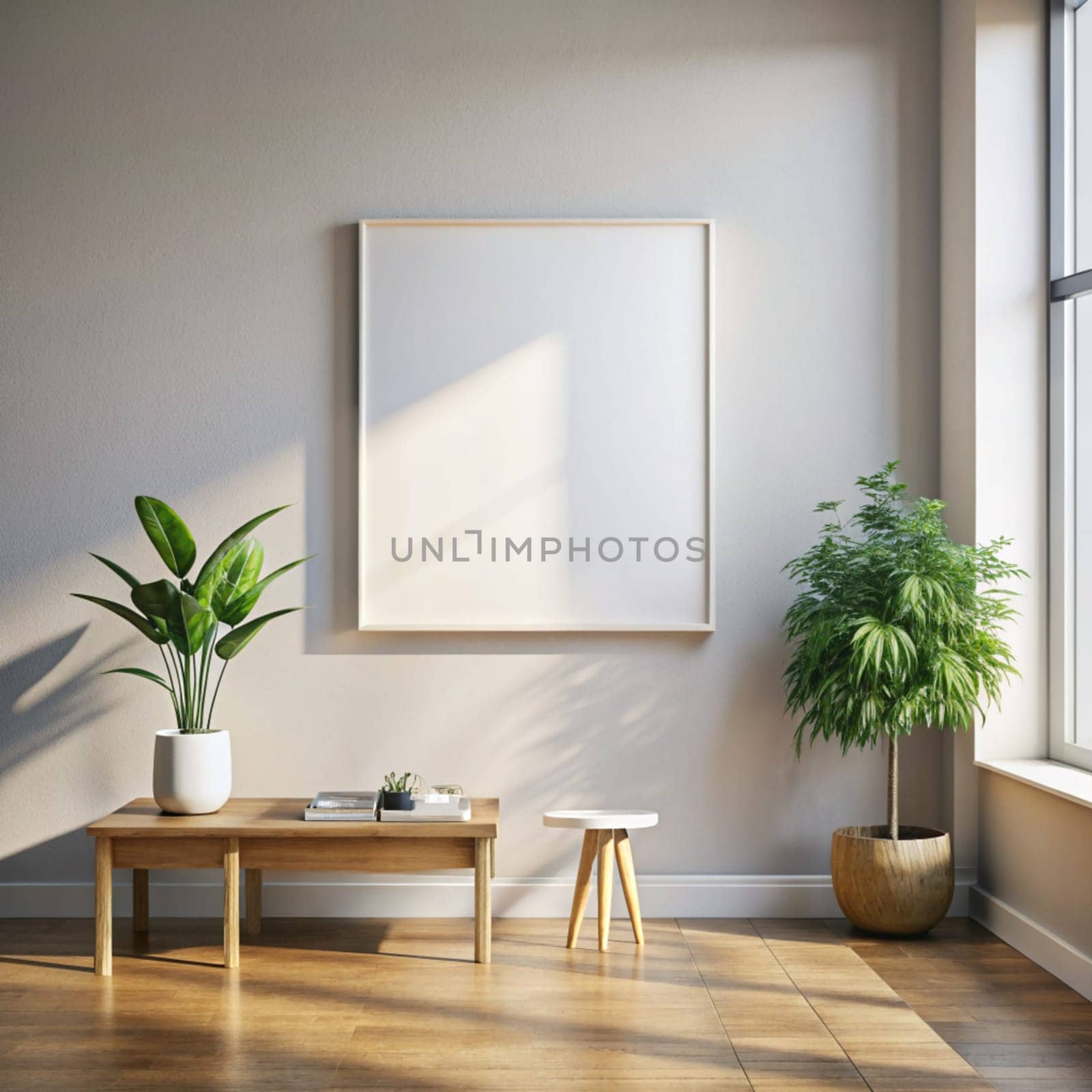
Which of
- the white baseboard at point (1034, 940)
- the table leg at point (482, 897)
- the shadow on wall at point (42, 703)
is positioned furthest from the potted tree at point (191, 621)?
the white baseboard at point (1034, 940)

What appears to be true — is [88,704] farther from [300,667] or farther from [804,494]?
[804,494]

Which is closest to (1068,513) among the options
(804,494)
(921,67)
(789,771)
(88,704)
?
(804,494)

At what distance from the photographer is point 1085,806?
10.4 feet

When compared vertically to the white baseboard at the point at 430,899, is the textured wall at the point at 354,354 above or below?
above

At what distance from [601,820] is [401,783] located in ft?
2.03

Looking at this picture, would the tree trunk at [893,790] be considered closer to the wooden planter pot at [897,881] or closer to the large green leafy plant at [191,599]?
the wooden planter pot at [897,881]

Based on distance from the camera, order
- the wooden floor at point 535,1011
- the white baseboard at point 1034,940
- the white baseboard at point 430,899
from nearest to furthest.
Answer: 1. the wooden floor at point 535,1011
2. the white baseboard at point 1034,940
3. the white baseboard at point 430,899

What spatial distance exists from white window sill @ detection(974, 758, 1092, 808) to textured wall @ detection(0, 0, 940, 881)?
305 millimetres

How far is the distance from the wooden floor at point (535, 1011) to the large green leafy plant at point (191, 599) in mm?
802

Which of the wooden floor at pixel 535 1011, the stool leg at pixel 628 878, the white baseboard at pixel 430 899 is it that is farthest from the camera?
the white baseboard at pixel 430 899

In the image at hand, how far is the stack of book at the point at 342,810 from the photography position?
3.47 meters

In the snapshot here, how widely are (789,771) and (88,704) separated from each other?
2.39 metres

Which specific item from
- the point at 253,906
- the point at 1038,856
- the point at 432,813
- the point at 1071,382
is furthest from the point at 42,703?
the point at 1071,382

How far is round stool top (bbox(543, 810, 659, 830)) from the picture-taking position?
3545mm
